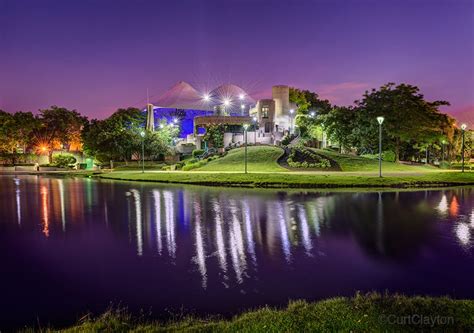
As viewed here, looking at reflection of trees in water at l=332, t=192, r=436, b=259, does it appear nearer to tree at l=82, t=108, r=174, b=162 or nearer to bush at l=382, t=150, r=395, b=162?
bush at l=382, t=150, r=395, b=162

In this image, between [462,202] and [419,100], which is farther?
[419,100]

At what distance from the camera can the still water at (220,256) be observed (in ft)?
21.8

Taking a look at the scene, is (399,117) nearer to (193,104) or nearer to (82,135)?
(82,135)

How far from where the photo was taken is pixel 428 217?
549 inches

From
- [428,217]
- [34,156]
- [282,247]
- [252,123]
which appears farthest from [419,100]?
[34,156]

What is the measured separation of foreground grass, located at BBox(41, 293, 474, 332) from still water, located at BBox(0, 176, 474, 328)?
2.91ft

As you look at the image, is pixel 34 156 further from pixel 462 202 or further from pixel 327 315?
pixel 327 315

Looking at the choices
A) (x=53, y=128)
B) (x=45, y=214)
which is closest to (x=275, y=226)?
(x=45, y=214)

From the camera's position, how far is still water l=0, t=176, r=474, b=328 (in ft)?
21.8

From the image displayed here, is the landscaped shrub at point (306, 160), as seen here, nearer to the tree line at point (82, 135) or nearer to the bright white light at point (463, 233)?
the tree line at point (82, 135)

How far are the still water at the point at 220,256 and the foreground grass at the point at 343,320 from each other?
888 millimetres

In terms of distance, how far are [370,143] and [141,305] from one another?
50.9 metres

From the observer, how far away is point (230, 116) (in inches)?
2721

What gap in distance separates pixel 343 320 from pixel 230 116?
6541 centimetres
